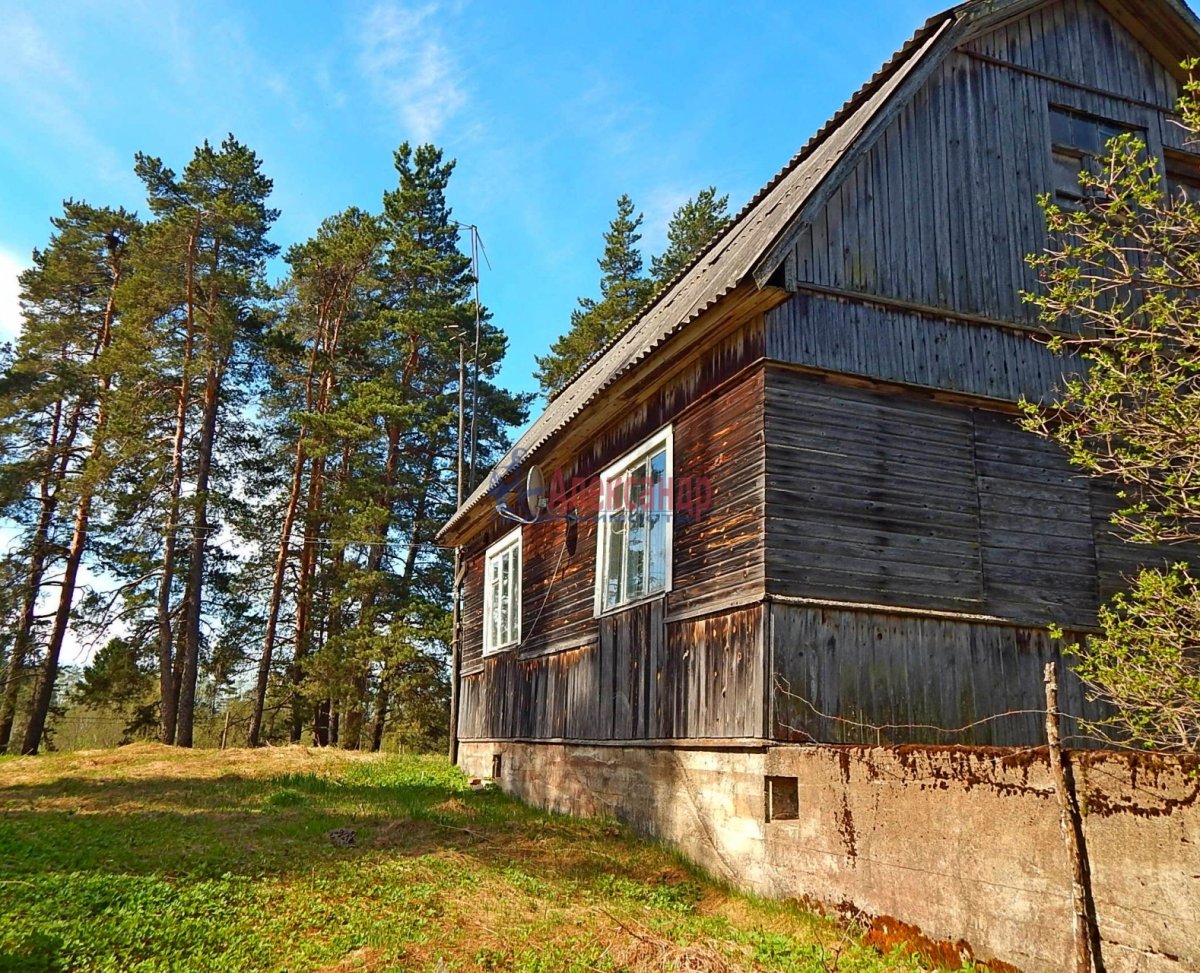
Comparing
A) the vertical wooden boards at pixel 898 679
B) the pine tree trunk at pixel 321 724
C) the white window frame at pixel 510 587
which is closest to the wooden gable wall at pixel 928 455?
the vertical wooden boards at pixel 898 679

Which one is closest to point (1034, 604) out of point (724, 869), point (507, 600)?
point (724, 869)

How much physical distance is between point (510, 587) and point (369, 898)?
8149 mm

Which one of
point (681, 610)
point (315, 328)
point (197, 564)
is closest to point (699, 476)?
point (681, 610)

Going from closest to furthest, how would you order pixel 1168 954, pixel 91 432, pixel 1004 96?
pixel 1168 954
pixel 1004 96
pixel 91 432

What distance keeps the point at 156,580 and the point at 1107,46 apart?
24.8 m

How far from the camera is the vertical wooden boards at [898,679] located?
7676 mm

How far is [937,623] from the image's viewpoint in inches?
320

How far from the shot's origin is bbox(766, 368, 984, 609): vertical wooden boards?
8008mm

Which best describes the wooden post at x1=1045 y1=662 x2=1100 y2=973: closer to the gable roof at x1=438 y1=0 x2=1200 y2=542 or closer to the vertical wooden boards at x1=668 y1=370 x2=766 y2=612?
the vertical wooden boards at x1=668 y1=370 x2=766 y2=612

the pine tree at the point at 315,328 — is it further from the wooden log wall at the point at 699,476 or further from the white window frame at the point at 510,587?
the wooden log wall at the point at 699,476

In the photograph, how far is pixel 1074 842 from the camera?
4590mm

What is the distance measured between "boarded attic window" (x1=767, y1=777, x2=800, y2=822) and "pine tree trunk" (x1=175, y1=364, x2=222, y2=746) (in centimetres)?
2097

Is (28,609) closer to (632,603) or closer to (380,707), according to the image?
(380,707)

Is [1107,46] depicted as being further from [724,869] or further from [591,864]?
[591,864]
